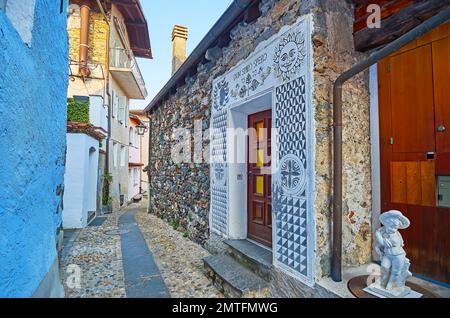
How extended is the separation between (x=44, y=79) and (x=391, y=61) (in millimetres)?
3210

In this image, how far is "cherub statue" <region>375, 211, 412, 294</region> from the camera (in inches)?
71.2

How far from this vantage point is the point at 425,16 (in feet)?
6.72

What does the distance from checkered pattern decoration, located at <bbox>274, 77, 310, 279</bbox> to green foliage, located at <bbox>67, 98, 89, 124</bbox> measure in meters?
6.26

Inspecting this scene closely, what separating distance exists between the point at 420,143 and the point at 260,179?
174 cm

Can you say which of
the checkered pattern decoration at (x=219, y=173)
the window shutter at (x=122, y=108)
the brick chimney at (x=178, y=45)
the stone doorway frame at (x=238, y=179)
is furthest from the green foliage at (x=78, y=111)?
the stone doorway frame at (x=238, y=179)

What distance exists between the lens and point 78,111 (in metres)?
7.00

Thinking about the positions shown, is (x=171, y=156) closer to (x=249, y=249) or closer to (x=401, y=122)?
(x=249, y=249)

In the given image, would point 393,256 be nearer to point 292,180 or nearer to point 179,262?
point 292,180

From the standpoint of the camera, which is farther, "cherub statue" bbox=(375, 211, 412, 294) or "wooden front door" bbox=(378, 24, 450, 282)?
"wooden front door" bbox=(378, 24, 450, 282)

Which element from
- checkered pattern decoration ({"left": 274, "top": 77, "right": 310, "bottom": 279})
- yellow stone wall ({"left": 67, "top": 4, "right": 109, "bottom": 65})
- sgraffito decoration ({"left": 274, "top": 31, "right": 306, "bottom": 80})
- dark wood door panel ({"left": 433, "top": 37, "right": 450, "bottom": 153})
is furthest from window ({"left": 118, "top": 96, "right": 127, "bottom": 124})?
dark wood door panel ({"left": 433, "top": 37, "right": 450, "bottom": 153})

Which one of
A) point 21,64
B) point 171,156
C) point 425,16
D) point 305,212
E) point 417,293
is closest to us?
point 21,64

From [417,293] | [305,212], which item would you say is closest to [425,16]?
[305,212]

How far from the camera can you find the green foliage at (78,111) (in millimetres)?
6922

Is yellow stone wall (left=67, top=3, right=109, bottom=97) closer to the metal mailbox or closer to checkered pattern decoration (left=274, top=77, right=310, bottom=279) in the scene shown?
checkered pattern decoration (left=274, top=77, right=310, bottom=279)
